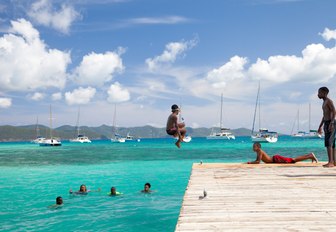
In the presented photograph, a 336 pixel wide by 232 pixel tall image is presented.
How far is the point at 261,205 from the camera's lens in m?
6.29

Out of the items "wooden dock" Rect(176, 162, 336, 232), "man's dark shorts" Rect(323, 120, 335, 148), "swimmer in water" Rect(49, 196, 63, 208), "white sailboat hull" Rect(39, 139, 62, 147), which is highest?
"man's dark shorts" Rect(323, 120, 335, 148)

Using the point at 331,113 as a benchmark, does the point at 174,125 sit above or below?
below

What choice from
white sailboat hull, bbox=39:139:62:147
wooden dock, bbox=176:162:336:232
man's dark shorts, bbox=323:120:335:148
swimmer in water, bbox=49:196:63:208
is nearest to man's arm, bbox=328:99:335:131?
man's dark shorts, bbox=323:120:335:148

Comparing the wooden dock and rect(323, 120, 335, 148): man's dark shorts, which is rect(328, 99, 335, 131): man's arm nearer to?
rect(323, 120, 335, 148): man's dark shorts

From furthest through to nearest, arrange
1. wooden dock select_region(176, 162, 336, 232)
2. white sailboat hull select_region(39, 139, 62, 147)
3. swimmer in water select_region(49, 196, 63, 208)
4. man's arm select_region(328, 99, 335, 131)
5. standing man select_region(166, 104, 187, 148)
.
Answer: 1. white sailboat hull select_region(39, 139, 62, 147)
2. swimmer in water select_region(49, 196, 63, 208)
3. standing man select_region(166, 104, 187, 148)
4. man's arm select_region(328, 99, 335, 131)
5. wooden dock select_region(176, 162, 336, 232)

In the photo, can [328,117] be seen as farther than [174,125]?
No

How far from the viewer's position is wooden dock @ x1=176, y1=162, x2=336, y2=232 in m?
4.92

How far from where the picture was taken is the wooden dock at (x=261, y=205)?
4.92 metres

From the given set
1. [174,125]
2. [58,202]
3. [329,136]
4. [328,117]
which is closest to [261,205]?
[174,125]

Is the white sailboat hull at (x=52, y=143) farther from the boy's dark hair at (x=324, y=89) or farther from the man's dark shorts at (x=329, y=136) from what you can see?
the boy's dark hair at (x=324, y=89)

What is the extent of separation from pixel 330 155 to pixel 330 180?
12.2 ft

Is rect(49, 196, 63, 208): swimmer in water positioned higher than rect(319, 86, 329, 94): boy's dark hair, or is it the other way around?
rect(319, 86, 329, 94): boy's dark hair

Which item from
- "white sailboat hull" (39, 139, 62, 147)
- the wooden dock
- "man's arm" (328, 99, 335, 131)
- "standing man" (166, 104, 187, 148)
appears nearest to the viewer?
the wooden dock

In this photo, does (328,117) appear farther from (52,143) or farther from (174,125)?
(52,143)
